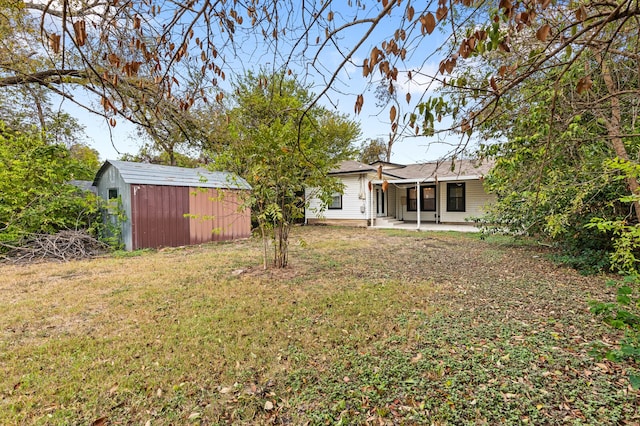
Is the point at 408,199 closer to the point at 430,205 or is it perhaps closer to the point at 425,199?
the point at 425,199

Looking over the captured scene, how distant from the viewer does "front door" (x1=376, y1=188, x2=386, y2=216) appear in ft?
51.9

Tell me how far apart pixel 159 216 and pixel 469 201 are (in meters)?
13.2

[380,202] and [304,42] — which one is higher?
[304,42]

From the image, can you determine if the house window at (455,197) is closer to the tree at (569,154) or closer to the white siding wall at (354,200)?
the white siding wall at (354,200)

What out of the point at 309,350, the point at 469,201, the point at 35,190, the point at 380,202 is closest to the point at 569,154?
the point at 309,350

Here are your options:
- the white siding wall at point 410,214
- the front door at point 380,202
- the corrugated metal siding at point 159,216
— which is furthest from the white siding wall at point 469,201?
the corrugated metal siding at point 159,216

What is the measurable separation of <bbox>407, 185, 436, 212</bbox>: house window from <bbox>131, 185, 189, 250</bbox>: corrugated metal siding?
38.3 ft

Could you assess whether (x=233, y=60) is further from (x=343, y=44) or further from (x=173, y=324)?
(x=173, y=324)

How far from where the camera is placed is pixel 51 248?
7.47 m

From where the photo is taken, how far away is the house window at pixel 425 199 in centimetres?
1571

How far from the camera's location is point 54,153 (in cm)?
806

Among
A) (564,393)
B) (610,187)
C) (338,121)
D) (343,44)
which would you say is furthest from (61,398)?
(338,121)

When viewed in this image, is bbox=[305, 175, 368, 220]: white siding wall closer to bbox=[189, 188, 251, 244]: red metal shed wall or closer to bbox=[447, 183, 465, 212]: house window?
bbox=[447, 183, 465, 212]: house window

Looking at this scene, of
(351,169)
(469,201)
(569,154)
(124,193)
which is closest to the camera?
(569,154)
